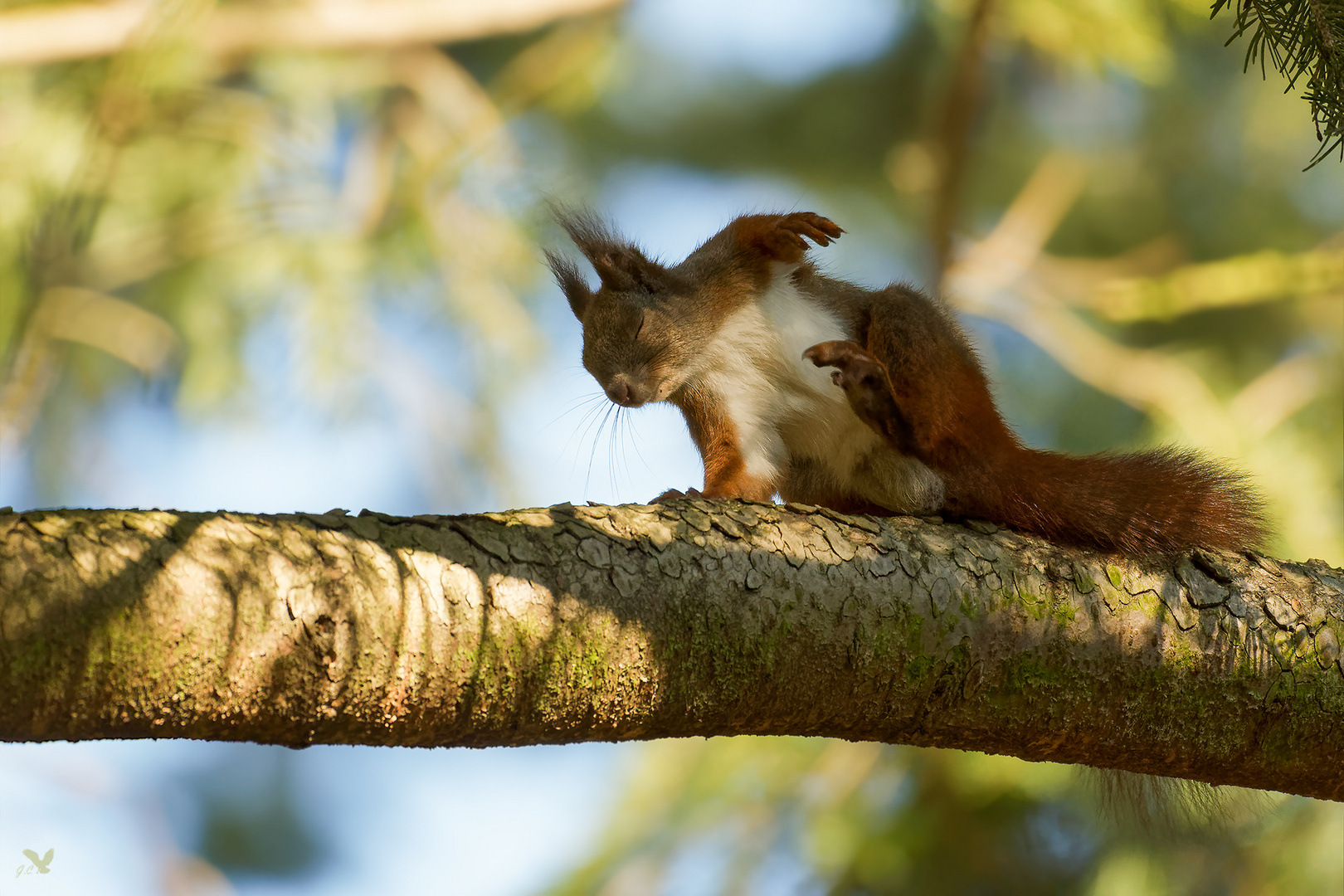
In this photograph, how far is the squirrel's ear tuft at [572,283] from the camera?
211 centimetres

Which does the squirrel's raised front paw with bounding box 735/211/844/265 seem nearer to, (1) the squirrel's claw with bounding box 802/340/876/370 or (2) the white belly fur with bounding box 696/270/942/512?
(2) the white belly fur with bounding box 696/270/942/512

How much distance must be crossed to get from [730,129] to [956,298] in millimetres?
1743

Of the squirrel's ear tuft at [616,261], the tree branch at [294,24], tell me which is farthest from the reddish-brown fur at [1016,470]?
the tree branch at [294,24]

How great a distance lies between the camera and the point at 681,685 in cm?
125

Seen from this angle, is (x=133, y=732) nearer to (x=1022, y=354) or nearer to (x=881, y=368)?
(x=881, y=368)

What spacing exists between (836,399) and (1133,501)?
49 cm

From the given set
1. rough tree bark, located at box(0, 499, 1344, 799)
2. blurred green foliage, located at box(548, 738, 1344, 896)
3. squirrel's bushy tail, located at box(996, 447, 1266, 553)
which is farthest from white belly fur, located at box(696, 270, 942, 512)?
blurred green foliage, located at box(548, 738, 1344, 896)

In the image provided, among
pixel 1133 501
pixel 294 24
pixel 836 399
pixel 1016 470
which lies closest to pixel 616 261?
pixel 836 399

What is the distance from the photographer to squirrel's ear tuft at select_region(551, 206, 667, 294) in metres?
2.00

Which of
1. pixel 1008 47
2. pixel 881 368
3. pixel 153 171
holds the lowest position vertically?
pixel 881 368

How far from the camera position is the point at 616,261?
6.61 ft

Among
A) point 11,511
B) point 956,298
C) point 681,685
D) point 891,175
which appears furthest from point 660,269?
point 891,175

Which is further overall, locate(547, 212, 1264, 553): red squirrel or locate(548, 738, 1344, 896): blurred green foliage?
locate(548, 738, 1344, 896): blurred green foliage

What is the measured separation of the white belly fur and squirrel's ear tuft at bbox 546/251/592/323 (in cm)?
30
